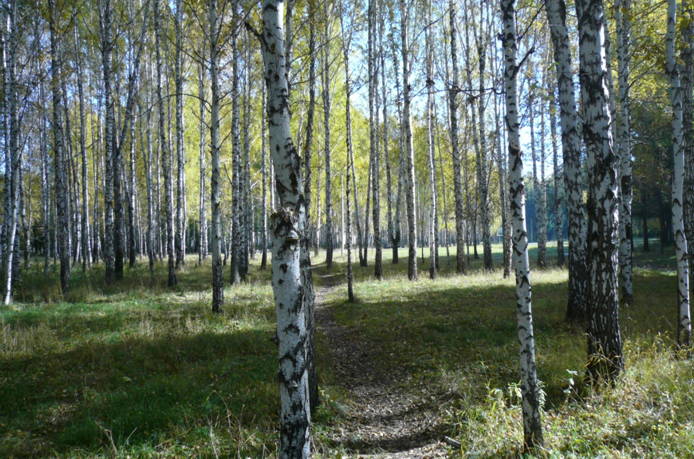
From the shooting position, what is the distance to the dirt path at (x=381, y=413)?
13.3 feet

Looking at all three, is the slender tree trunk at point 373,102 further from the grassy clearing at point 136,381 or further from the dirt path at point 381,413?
the dirt path at point 381,413

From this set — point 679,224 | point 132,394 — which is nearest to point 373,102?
point 679,224

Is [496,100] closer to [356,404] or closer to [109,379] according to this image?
[356,404]

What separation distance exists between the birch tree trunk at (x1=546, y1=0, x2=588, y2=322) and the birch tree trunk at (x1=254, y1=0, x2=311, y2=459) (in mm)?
6185

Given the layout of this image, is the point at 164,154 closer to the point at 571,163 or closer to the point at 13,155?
the point at 13,155

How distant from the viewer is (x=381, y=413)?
482cm

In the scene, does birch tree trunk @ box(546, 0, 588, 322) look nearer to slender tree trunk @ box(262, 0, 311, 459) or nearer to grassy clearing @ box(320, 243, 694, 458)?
grassy clearing @ box(320, 243, 694, 458)

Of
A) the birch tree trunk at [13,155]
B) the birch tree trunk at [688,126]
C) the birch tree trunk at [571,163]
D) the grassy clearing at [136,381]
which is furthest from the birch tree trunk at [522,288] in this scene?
the birch tree trunk at [13,155]

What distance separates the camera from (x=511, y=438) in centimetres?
358

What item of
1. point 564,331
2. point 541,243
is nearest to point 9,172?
point 564,331

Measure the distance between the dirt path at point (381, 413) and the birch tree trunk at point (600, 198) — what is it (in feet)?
6.69

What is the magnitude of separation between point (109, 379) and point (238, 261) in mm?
9027

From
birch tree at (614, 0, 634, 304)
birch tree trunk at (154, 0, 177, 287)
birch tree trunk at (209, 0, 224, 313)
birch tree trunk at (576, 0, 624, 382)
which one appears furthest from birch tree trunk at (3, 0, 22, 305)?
birch tree at (614, 0, 634, 304)

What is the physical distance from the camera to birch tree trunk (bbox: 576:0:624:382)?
14.5 feet
